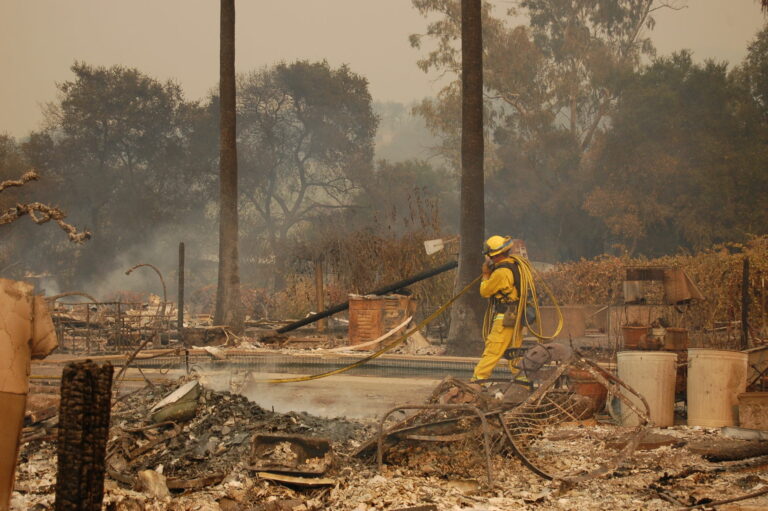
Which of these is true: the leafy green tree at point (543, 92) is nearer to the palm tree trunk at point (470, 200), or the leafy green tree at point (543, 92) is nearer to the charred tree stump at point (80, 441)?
the palm tree trunk at point (470, 200)

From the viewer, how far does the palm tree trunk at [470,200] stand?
1366 centimetres

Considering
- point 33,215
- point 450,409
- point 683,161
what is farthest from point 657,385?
point 683,161

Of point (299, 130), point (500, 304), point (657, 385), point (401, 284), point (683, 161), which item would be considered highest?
point (299, 130)

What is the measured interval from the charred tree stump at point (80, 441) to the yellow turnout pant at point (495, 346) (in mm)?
6387

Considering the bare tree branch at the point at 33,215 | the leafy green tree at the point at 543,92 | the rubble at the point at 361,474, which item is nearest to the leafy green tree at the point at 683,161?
the leafy green tree at the point at 543,92

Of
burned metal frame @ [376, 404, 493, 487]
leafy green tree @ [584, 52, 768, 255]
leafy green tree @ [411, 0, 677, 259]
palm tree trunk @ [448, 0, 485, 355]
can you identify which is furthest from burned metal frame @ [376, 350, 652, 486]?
leafy green tree @ [411, 0, 677, 259]

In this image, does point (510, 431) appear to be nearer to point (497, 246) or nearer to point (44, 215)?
point (497, 246)

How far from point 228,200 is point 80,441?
15.6 meters

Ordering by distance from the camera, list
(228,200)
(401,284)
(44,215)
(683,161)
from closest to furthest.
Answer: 1. (44,215)
2. (401,284)
3. (228,200)
4. (683,161)

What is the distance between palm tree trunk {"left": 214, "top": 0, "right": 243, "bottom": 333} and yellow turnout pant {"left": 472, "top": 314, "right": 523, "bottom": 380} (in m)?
9.24

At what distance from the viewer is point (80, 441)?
275cm

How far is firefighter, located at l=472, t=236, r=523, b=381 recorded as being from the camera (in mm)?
8828

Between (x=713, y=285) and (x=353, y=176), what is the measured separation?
26.9 m

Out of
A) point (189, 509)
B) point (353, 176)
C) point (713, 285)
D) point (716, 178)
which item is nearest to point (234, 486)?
point (189, 509)
